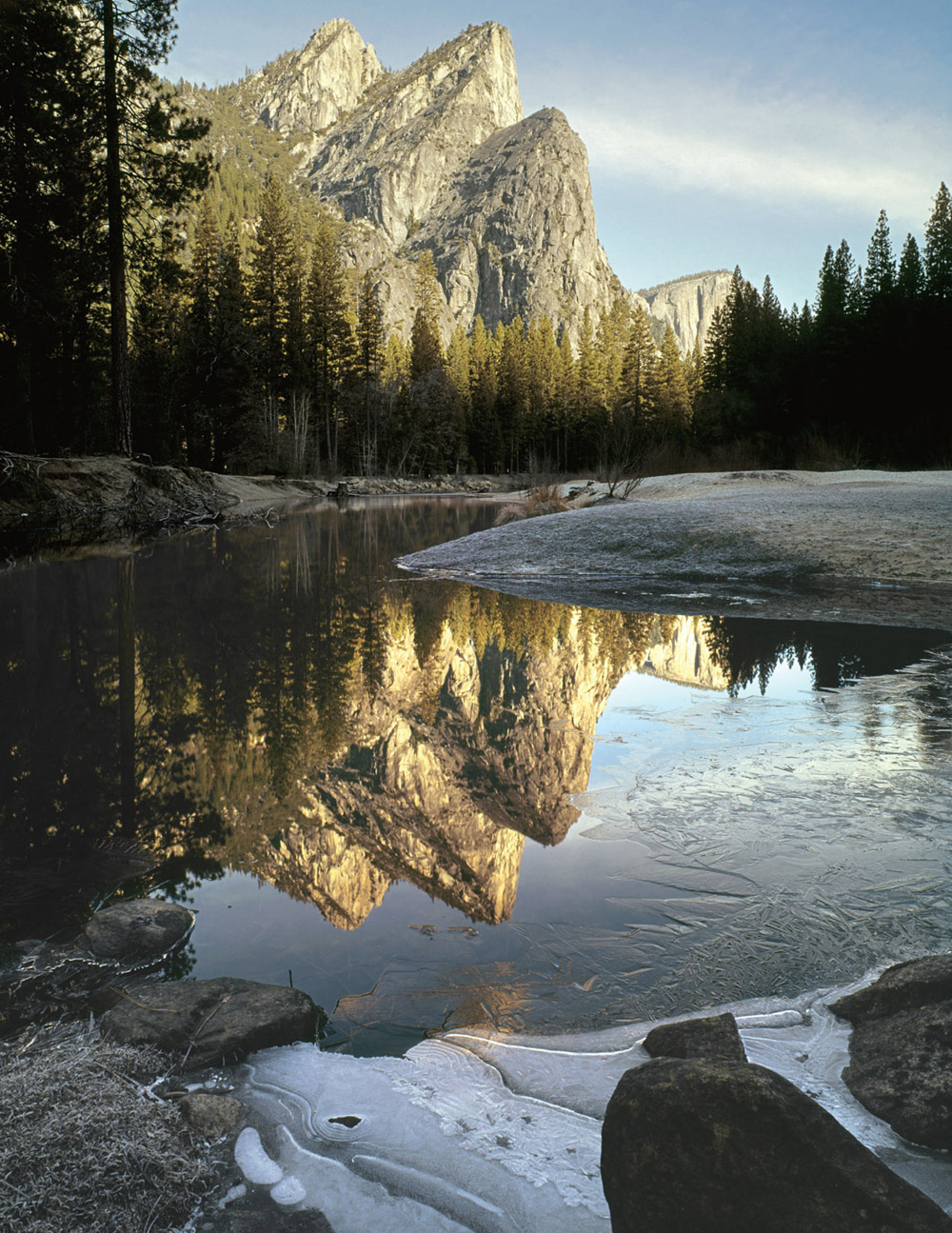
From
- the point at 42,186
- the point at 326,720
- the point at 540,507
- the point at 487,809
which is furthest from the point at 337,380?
the point at 487,809

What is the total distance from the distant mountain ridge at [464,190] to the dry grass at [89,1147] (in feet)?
375

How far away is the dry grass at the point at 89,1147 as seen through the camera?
89 centimetres

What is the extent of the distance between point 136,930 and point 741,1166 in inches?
45.9

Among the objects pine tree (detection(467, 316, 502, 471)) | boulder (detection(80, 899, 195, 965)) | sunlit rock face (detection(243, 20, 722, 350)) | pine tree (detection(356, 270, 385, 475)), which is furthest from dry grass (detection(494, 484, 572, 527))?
sunlit rock face (detection(243, 20, 722, 350))

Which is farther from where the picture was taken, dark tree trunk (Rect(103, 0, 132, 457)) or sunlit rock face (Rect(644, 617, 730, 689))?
dark tree trunk (Rect(103, 0, 132, 457))

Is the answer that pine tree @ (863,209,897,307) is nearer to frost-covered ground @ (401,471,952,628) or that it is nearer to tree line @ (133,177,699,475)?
tree line @ (133,177,699,475)

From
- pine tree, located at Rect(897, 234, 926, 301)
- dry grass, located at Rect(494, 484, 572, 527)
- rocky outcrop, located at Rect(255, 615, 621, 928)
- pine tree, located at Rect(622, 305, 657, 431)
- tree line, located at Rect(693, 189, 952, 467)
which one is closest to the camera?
rocky outcrop, located at Rect(255, 615, 621, 928)

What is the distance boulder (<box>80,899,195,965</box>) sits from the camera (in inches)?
57.9

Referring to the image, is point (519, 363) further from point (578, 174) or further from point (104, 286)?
point (578, 174)

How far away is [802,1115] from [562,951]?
0.64 metres

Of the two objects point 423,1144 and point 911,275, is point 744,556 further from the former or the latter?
point 911,275

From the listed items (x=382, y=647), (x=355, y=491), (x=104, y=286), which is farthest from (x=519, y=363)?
(x=382, y=647)

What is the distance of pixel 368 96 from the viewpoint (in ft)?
538

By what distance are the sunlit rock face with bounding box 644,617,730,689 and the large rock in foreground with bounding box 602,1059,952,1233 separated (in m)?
2.65
